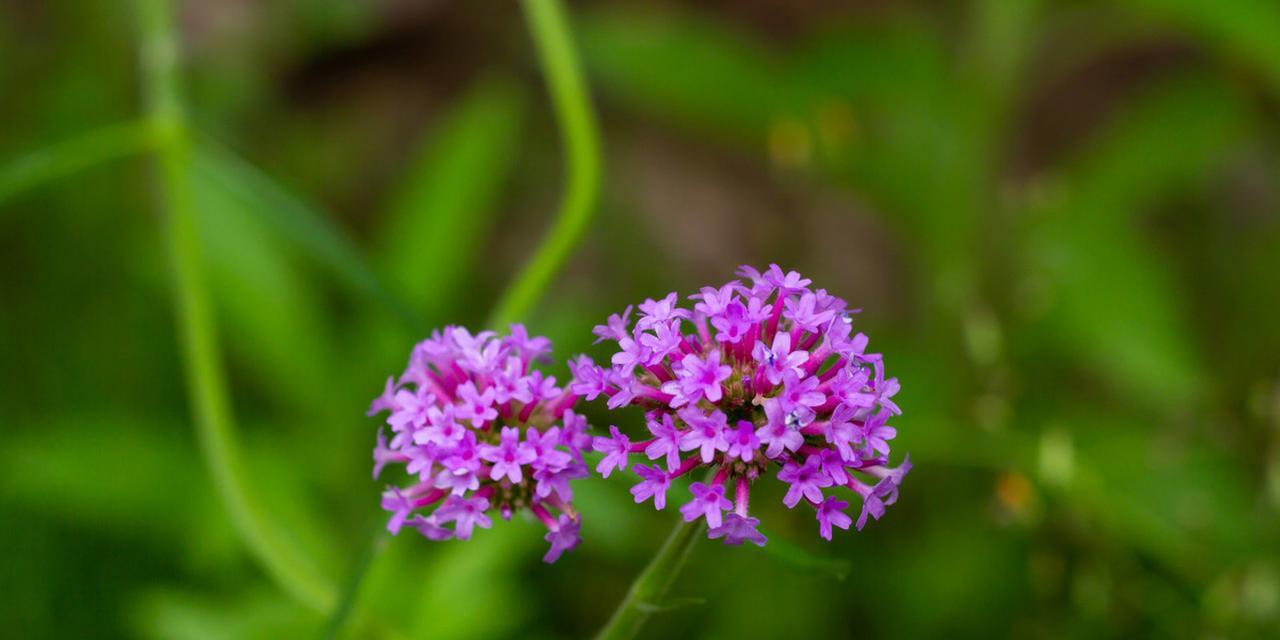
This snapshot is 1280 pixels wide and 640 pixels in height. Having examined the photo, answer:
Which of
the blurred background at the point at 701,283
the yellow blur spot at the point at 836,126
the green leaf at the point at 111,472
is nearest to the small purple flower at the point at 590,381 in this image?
the blurred background at the point at 701,283

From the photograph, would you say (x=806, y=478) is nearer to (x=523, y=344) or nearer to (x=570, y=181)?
(x=523, y=344)

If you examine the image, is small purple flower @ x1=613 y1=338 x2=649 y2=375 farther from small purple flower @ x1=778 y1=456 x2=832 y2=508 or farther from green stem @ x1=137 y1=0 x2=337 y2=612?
green stem @ x1=137 y1=0 x2=337 y2=612

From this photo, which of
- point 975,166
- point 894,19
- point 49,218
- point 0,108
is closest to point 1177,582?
point 975,166

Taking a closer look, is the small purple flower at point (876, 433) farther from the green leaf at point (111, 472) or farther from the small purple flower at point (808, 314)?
the green leaf at point (111, 472)

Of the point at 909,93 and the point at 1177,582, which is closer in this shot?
the point at 1177,582

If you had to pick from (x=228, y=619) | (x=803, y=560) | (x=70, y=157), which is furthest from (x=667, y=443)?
(x=228, y=619)

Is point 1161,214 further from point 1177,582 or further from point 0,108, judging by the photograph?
point 0,108

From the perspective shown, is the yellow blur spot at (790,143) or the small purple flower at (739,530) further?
the yellow blur spot at (790,143)
